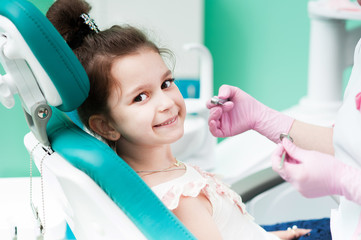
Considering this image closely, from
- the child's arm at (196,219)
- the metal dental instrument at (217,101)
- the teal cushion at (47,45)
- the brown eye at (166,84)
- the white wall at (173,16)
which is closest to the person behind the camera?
the teal cushion at (47,45)

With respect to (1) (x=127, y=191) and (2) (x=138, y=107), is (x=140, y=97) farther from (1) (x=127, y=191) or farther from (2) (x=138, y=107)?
(1) (x=127, y=191)

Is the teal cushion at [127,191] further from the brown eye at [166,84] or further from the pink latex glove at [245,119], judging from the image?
the pink latex glove at [245,119]

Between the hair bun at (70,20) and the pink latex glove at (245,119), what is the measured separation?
416mm

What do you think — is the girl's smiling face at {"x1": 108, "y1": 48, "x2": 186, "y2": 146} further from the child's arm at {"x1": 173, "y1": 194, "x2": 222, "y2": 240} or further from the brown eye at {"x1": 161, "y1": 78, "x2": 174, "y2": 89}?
the child's arm at {"x1": 173, "y1": 194, "x2": 222, "y2": 240}

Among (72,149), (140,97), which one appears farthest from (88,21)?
(72,149)

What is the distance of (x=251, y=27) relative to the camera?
367 cm

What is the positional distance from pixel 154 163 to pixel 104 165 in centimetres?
27

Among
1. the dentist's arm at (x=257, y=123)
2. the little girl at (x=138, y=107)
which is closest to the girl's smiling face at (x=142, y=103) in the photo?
the little girl at (x=138, y=107)

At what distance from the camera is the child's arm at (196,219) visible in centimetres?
92

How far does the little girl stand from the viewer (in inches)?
37.7

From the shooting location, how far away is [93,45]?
986mm

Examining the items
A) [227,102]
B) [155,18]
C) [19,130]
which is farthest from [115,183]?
[155,18]

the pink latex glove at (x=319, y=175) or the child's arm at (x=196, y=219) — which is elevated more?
the pink latex glove at (x=319, y=175)

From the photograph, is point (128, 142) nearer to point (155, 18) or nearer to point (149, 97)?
point (149, 97)
